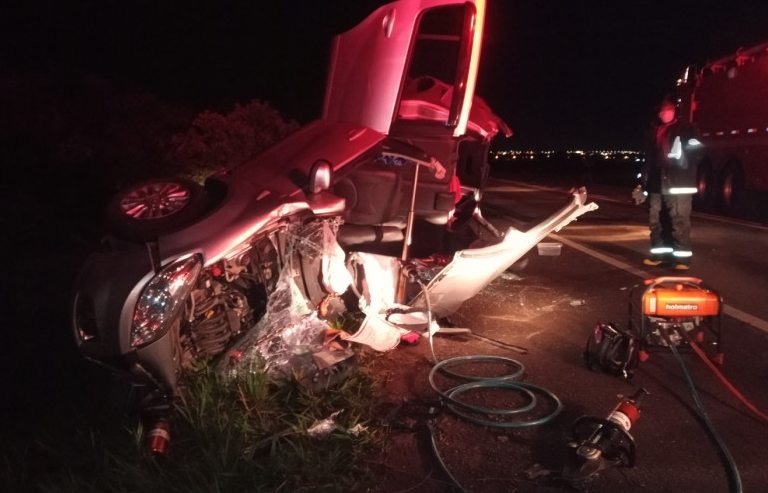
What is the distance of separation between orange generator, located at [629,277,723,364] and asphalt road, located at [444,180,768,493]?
0.42 ft

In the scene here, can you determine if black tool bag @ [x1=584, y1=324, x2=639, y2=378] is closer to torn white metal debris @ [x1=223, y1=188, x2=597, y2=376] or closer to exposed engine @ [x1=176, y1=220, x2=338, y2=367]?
torn white metal debris @ [x1=223, y1=188, x2=597, y2=376]

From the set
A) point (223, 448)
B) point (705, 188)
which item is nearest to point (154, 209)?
point (223, 448)

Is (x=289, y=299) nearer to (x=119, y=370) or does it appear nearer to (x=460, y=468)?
(x=119, y=370)

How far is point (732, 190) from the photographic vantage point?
1580 cm

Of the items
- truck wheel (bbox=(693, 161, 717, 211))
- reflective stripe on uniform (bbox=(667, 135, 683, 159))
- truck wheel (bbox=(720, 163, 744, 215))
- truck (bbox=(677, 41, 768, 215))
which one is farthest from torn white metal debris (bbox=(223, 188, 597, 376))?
truck wheel (bbox=(693, 161, 717, 211))

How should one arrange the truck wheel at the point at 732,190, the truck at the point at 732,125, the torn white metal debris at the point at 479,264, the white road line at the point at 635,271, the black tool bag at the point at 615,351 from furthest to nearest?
the truck wheel at the point at 732,190 → the truck at the point at 732,125 → the white road line at the point at 635,271 → the torn white metal debris at the point at 479,264 → the black tool bag at the point at 615,351

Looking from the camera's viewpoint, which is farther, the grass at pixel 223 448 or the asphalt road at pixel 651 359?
the asphalt road at pixel 651 359

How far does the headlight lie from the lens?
364cm

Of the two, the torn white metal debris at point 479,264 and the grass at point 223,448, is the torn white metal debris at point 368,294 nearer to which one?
the torn white metal debris at point 479,264

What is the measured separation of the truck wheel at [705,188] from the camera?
54.2 ft

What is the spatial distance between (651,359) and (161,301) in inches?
132

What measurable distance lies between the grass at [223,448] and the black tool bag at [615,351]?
1.57 m

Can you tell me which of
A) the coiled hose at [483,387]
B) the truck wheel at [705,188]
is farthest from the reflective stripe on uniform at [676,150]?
the truck wheel at [705,188]

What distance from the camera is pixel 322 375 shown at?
169 inches
